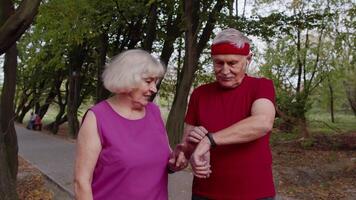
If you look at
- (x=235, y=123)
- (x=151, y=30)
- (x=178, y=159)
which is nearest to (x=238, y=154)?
(x=235, y=123)

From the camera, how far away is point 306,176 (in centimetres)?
1241

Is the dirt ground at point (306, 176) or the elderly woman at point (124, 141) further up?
the elderly woman at point (124, 141)

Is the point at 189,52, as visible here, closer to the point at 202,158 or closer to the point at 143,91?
the point at 143,91

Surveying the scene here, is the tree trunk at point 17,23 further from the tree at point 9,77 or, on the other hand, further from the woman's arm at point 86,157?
the woman's arm at point 86,157

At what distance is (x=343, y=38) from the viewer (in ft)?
63.0

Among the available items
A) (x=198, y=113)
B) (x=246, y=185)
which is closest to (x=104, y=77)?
(x=198, y=113)

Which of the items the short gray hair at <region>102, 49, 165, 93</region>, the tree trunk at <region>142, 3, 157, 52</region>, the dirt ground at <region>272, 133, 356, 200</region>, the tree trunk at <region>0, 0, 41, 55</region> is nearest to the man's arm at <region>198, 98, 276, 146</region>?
the short gray hair at <region>102, 49, 165, 93</region>

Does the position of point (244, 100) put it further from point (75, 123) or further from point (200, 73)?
point (75, 123)

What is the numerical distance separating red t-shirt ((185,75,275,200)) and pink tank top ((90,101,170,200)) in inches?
13.1

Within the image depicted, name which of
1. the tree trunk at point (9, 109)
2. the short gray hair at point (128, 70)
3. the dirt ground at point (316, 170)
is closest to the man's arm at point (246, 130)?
the short gray hair at point (128, 70)

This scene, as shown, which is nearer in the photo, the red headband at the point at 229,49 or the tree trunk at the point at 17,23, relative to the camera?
the red headband at the point at 229,49

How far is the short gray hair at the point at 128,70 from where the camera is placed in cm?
292

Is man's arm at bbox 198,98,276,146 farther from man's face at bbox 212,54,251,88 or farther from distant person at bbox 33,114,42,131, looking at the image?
distant person at bbox 33,114,42,131

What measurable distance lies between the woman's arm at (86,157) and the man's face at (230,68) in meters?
0.81
